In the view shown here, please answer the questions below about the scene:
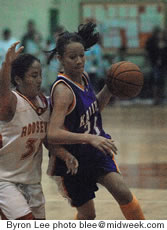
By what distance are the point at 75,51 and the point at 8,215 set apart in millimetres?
1282

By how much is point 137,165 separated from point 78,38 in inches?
146

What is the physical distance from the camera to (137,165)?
8.09 meters

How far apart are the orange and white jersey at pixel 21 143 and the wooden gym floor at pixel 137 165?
1188 millimetres

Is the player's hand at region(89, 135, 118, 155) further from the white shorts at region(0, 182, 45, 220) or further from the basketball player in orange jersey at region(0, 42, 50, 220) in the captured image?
the white shorts at region(0, 182, 45, 220)

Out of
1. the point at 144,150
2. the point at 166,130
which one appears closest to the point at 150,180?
the point at 144,150

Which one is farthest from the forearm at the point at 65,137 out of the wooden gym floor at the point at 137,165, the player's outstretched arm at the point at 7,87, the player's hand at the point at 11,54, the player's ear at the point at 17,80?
the wooden gym floor at the point at 137,165

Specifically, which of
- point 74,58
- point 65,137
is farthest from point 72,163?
point 74,58

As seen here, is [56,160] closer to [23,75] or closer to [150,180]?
[23,75]

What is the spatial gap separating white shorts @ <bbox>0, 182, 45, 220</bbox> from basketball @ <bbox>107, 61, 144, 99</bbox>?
1020 mm

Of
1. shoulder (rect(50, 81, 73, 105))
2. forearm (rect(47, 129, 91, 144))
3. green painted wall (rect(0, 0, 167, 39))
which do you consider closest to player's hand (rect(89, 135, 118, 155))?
forearm (rect(47, 129, 91, 144))

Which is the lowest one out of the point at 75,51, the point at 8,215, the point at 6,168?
the point at 8,215

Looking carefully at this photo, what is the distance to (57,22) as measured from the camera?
16.3 meters

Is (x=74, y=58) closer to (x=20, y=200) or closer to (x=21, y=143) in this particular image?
(x=21, y=143)

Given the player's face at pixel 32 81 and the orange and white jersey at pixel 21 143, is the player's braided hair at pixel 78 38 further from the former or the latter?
the orange and white jersey at pixel 21 143
